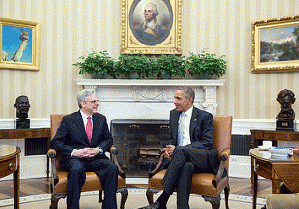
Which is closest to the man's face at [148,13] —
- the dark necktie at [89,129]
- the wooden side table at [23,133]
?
the wooden side table at [23,133]

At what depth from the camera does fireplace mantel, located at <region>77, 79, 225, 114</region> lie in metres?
5.64

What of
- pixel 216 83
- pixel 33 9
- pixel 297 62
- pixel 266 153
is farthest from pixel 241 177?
pixel 33 9

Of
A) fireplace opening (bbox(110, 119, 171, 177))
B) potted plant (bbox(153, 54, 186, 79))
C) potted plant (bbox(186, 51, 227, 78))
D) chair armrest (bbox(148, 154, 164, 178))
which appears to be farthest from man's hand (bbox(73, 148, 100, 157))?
potted plant (bbox(186, 51, 227, 78))

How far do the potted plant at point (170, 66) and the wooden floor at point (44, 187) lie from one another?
1916 millimetres

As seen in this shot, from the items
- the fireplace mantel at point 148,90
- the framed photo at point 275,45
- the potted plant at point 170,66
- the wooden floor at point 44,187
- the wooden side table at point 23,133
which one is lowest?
the wooden floor at point 44,187

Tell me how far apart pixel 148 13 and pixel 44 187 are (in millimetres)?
3427

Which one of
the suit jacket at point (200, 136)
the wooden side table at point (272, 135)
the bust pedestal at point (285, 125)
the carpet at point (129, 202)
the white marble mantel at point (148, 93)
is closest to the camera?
the suit jacket at point (200, 136)

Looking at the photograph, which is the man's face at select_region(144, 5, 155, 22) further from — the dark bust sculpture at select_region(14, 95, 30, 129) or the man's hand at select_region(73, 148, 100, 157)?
the man's hand at select_region(73, 148, 100, 157)

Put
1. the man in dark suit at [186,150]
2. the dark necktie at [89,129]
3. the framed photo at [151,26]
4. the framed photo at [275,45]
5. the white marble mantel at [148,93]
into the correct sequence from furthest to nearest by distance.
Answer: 1. the framed photo at [151,26]
2. the white marble mantel at [148,93]
3. the framed photo at [275,45]
4. the dark necktie at [89,129]
5. the man in dark suit at [186,150]

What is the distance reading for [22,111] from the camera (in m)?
5.28

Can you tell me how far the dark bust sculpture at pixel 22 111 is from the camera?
5.27 metres

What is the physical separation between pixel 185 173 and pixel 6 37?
13.1ft

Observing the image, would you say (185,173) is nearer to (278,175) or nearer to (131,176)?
(278,175)

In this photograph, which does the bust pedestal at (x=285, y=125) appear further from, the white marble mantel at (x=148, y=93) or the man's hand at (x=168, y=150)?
the man's hand at (x=168, y=150)
